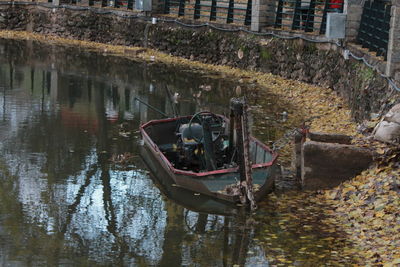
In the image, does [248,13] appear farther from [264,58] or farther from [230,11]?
[264,58]

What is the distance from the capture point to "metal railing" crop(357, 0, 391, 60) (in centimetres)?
2002

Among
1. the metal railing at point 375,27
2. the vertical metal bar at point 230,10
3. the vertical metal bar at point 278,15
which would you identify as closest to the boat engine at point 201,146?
the metal railing at point 375,27

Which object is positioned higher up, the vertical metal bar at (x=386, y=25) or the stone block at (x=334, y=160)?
the vertical metal bar at (x=386, y=25)

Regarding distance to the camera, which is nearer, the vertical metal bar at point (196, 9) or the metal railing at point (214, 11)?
the metal railing at point (214, 11)

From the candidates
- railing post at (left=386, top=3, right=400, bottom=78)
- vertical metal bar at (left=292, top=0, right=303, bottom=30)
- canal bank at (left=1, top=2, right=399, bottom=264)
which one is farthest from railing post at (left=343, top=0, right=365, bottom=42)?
railing post at (left=386, top=3, right=400, bottom=78)

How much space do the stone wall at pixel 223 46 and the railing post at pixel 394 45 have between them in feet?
1.55

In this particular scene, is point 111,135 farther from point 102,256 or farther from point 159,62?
point 159,62

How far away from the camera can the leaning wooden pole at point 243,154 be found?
1395 cm

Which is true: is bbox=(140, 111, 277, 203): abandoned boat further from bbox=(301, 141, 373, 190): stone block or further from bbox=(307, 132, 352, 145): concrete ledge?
bbox=(307, 132, 352, 145): concrete ledge

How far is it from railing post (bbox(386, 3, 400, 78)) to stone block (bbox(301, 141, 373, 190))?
11.0 feet

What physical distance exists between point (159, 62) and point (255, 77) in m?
5.72

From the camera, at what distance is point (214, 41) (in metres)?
33.0

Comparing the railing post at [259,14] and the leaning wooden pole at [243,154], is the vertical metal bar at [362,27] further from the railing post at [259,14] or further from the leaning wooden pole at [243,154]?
the leaning wooden pole at [243,154]

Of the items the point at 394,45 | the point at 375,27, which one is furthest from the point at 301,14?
the point at 394,45
